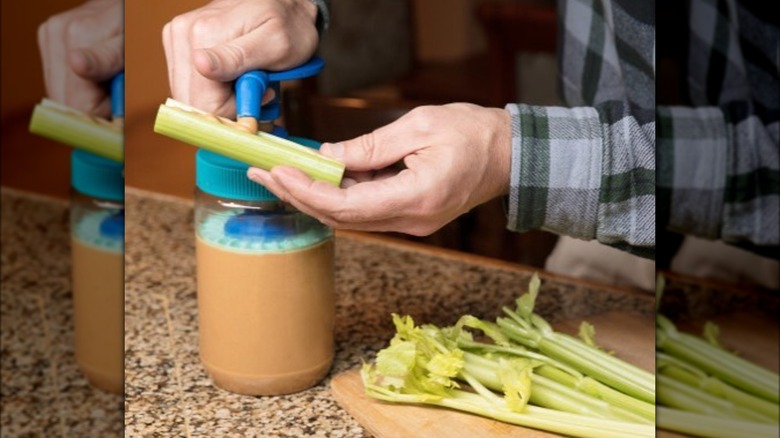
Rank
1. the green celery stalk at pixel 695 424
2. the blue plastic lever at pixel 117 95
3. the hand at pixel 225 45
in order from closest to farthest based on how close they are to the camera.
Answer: the hand at pixel 225 45 < the blue plastic lever at pixel 117 95 < the green celery stalk at pixel 695 424

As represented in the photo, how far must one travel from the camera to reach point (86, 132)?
27.4 inches

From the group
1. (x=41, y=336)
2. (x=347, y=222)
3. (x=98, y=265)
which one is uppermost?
(x=347, y=222)

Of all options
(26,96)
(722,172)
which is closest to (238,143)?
(26,96)

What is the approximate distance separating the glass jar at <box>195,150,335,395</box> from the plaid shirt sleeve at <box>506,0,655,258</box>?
127 millimetres

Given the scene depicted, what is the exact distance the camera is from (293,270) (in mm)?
643

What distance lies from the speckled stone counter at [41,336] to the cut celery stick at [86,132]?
0.22m

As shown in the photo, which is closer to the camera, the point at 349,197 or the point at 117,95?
the point at 349,197

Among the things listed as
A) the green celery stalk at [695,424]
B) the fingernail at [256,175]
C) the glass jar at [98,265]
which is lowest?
the green celery stalk at [695,424]

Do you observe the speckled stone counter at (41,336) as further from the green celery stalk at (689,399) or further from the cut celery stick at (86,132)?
the green celery stalk at (689,399)

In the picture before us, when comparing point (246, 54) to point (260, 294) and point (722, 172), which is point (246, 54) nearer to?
point (260, 294)

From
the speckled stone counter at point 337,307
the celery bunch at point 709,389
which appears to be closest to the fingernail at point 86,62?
the speckled stone counter at point 337,307

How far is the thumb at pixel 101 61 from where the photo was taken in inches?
27.6

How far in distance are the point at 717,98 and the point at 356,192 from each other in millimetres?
798

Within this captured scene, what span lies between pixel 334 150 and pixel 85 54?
232mm
